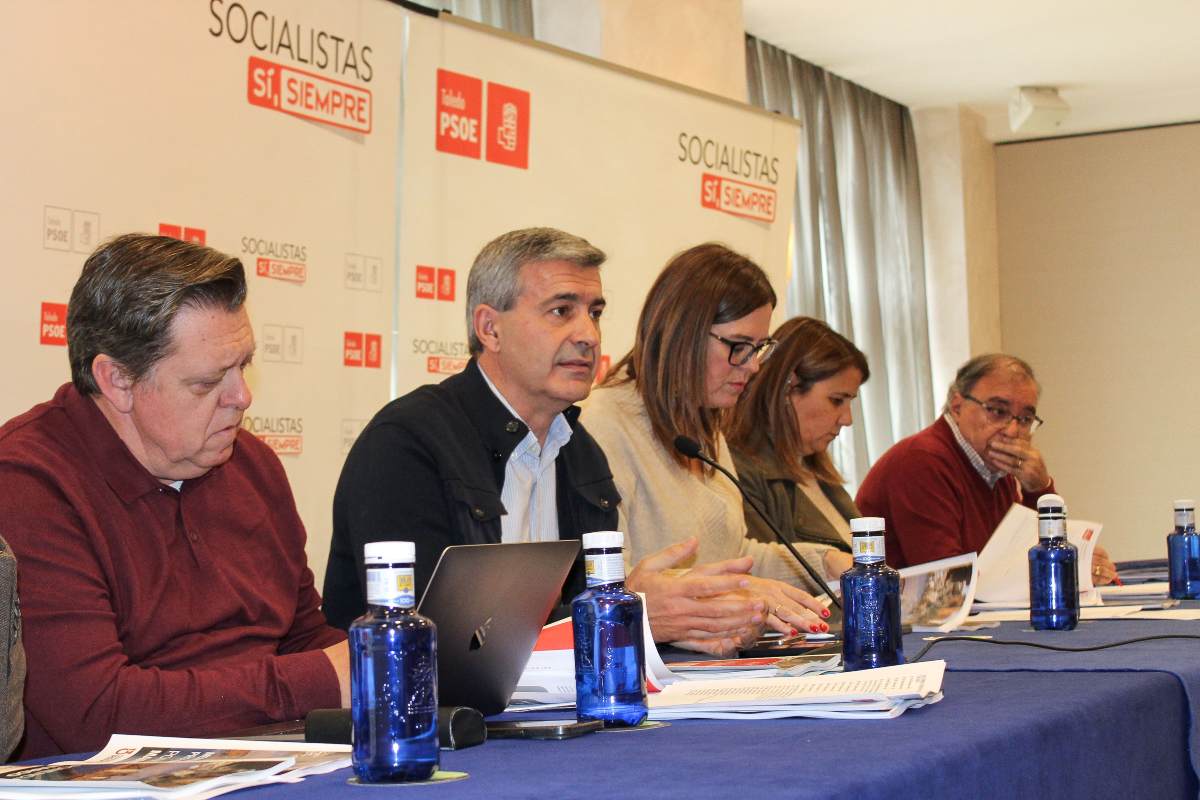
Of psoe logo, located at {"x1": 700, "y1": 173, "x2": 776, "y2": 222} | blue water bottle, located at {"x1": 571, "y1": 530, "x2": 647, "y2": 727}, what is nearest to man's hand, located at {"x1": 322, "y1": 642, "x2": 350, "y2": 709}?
blue water bottle, located at {"x1": 571, "y1": 530, "x2": 647, "y2": 727}

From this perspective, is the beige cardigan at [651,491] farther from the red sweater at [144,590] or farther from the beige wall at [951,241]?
the beige wall at [951,241]

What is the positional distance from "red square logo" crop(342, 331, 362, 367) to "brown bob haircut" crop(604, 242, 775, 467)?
0.91 meters

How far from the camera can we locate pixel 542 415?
2.41 m

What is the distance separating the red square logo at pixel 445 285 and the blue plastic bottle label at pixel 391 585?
9.00ft

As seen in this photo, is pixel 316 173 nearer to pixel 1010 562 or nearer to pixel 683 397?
pixel 683 397

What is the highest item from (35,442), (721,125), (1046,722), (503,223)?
(721,125)

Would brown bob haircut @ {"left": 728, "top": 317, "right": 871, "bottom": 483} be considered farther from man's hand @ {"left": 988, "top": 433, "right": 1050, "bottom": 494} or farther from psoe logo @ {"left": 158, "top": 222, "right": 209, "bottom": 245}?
psoe logo @ {"left": 158, "top": 222, "right": 209, "bottom": 245}

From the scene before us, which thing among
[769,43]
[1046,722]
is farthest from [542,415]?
[769,43]

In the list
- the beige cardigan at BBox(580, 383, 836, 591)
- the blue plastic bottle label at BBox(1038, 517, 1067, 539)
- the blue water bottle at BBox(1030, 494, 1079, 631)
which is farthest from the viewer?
the beige cardigan at BBox(580, 383, 836, 591)

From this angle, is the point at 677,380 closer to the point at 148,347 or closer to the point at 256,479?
the point at 256,479

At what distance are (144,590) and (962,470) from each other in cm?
261

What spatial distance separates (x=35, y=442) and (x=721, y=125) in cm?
369

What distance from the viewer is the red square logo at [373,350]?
3.59 meters

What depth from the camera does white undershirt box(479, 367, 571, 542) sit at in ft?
7.76
